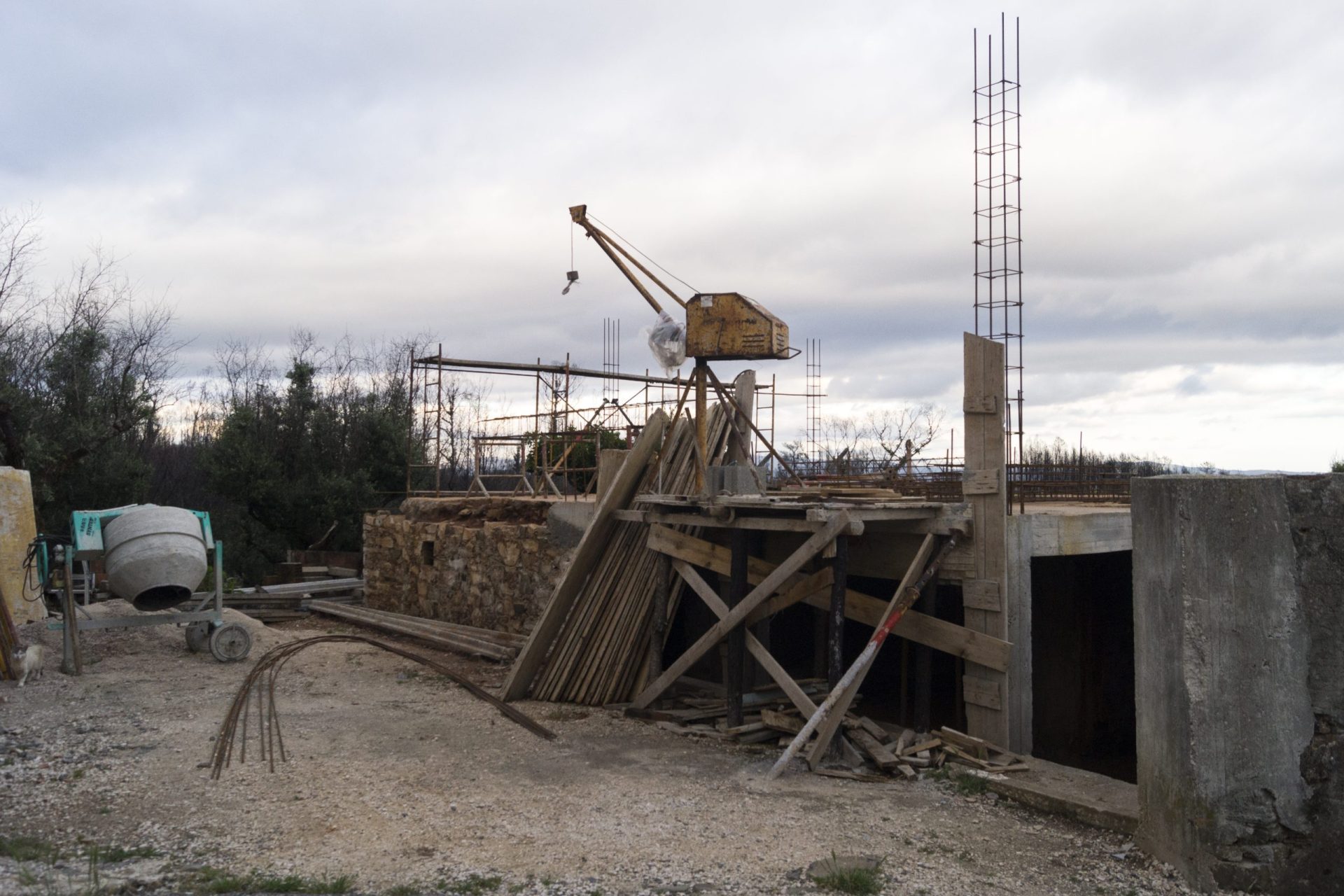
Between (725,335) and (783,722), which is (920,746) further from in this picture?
(725,335)

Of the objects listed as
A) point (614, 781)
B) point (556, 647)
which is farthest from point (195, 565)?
point (614, 781)

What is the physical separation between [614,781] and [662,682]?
7.69 ft

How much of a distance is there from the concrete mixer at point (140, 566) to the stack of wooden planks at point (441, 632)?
9.20 feet

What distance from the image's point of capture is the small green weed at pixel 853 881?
5.76 metres

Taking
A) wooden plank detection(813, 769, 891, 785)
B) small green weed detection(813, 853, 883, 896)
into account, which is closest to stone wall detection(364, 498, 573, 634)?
wooden plank detection(813, 769, 891, 785)

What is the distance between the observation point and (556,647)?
11.6 metres

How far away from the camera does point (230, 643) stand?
44.5 feet

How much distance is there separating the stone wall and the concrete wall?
934 centimetres

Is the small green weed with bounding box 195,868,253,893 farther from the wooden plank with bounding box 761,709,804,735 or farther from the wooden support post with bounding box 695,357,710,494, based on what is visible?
the wooden support post with bounding box 695,357,710,494

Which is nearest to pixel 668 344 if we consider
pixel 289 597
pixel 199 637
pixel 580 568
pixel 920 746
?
pixel 580 568

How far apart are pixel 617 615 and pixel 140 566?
20.8 ft

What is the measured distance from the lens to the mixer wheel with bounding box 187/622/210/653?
546 inches

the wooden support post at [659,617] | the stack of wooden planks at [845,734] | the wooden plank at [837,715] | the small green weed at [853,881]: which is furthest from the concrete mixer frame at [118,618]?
the small green weed at [853,881]

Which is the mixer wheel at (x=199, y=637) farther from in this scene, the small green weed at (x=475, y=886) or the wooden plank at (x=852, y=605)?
the small green weed at (x=475, y=886)
